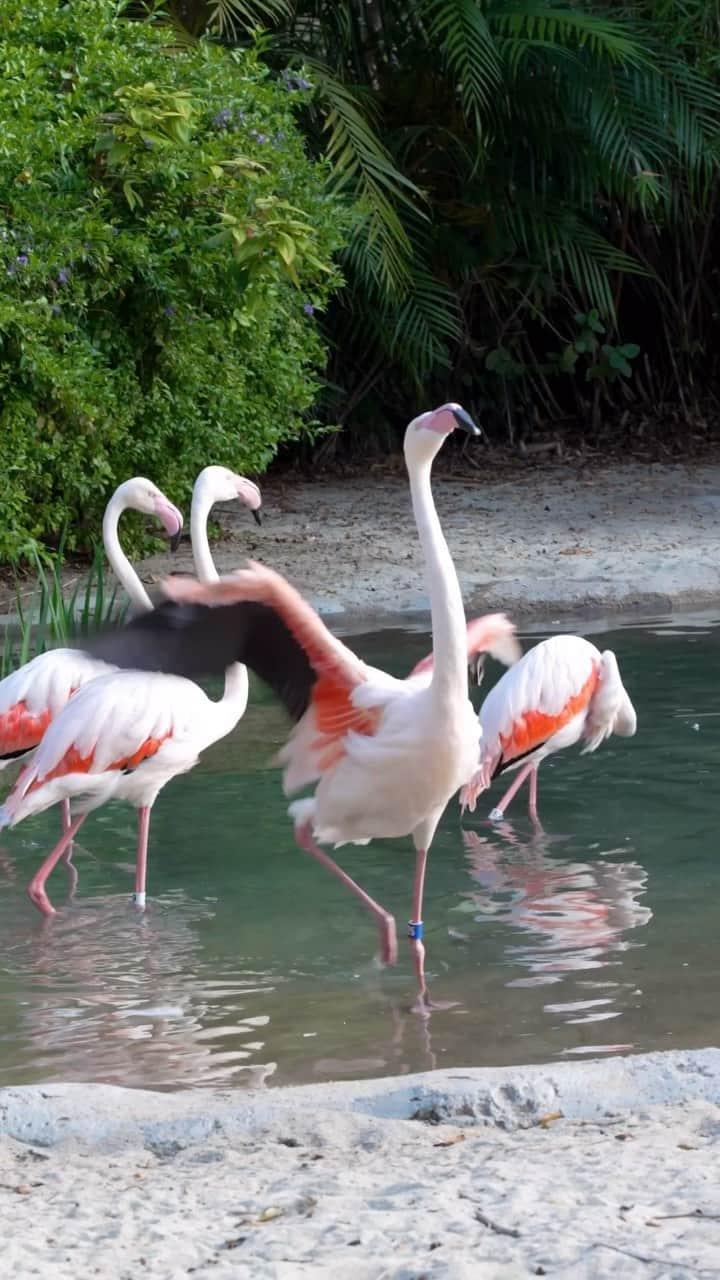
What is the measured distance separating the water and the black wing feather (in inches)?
31.2

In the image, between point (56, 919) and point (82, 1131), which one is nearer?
point (82, 1131)

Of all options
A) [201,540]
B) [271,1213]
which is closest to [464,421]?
[271,1213]

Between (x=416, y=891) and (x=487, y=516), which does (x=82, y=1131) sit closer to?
(x=416, y=891)

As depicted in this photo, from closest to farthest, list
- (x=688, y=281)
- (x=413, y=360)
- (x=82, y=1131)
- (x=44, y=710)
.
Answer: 1. (x=82, y=1131)
2. (x=44, y=710)
3. (x=413, y=360)
4. (x=688, y=281)

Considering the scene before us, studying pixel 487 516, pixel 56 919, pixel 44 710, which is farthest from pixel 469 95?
pixel 56 919

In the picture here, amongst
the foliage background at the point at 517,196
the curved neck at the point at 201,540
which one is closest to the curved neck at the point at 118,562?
the curved neck at the point at 201,540

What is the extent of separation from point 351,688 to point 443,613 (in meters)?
0.42

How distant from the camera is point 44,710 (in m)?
5.43

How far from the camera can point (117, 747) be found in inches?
197

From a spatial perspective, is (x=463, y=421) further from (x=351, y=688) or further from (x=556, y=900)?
(x=556, y=900)

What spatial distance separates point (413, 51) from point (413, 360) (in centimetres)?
220

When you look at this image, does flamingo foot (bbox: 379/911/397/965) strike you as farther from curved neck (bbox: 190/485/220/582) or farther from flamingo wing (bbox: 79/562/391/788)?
curved neck (bbox: 190/485/220/582)

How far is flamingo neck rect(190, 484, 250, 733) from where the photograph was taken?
5277mm

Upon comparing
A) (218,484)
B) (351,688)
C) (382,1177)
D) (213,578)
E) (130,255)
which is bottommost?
(382,1177)
